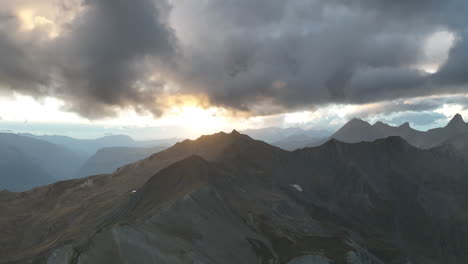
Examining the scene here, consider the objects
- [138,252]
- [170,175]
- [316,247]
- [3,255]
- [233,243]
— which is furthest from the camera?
[170,175]

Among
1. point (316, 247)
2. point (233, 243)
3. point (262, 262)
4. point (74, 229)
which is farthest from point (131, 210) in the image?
point (316, 247)

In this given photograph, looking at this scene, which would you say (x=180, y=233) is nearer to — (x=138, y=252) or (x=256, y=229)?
(x=138, y=252)

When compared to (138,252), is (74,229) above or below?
below

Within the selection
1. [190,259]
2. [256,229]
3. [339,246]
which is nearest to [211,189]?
[256,229]

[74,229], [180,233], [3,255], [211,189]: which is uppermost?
[211,189]

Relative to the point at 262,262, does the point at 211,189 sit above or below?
above

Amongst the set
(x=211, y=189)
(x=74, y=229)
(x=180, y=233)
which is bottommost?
(x=74, y=229)

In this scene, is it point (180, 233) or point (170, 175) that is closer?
point (180, 233)

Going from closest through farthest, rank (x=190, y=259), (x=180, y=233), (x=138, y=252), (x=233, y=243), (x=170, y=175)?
(x=138, y=252)
(x=190, y=259)
(x=180, y=233)
(x=233, y=243)
(x=170, y=175)

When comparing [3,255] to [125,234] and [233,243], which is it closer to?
[125,234]
